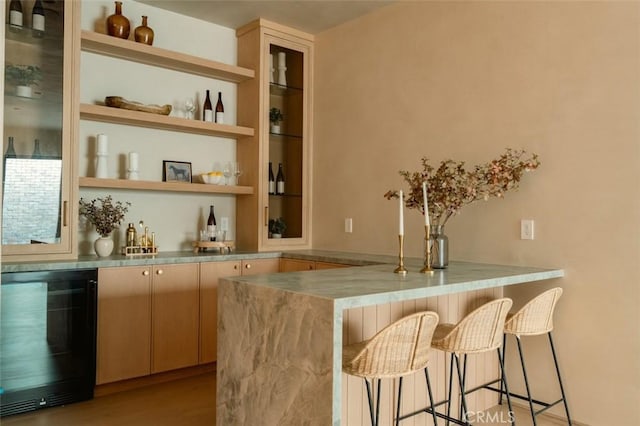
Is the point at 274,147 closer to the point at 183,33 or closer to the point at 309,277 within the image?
the point at 183,33

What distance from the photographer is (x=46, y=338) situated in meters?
3.11

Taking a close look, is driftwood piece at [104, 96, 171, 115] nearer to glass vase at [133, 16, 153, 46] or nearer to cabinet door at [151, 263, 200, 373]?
glass vase at [133, 16, 153, 46]

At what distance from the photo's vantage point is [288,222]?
4578mm

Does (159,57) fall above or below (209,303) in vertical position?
above

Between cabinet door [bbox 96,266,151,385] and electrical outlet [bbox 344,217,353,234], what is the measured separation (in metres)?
1.63

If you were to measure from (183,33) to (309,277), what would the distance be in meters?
2.77

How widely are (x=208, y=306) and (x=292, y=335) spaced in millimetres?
1904

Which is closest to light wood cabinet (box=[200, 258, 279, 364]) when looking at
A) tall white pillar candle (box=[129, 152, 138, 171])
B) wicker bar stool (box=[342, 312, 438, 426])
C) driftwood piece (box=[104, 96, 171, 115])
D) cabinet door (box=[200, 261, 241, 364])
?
cabinet door (box=[200, 261, 241, 364])

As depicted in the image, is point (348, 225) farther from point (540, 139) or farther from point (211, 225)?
point (540, 139)

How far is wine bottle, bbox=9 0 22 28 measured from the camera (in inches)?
125

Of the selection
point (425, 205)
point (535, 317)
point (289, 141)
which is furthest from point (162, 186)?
point (535, 317)

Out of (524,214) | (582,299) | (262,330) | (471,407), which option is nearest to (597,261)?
(582,299)

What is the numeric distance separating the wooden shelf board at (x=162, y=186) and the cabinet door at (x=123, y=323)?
2.06 ft

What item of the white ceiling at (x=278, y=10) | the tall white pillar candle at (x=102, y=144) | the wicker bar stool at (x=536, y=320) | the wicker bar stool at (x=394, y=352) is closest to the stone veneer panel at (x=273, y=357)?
the wicker bar stool at (x=394, y=352)
